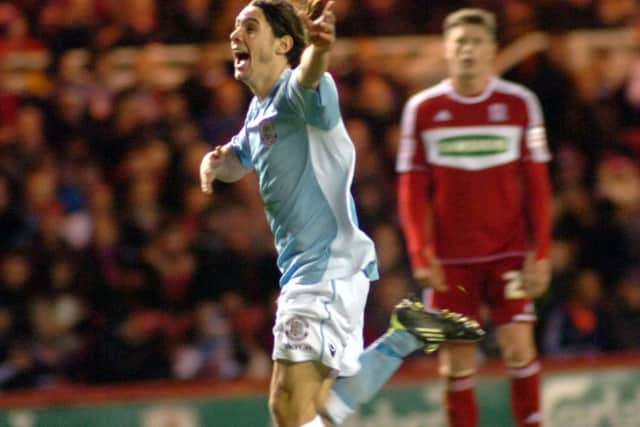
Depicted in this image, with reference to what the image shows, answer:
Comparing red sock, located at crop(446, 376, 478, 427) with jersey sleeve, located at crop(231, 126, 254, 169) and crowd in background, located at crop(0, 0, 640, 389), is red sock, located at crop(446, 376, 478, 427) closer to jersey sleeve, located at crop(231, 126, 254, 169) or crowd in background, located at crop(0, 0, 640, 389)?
jersey sleeve, located at crop(231, 126, 254, 169)

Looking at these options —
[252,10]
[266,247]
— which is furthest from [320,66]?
[266,247]

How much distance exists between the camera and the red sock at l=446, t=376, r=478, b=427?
664cm

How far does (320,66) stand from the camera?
4.97 meters

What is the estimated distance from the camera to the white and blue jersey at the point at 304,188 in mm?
5363

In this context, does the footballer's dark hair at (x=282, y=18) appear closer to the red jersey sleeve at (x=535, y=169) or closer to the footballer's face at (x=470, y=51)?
the footballer's face at (x=470, y=51)

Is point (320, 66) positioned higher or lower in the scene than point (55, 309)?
higher

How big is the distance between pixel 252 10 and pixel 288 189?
64cm

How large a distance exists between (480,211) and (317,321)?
148 centimetres

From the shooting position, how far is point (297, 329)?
539 cm

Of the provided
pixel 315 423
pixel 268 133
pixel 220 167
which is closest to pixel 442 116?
pixel 220 167

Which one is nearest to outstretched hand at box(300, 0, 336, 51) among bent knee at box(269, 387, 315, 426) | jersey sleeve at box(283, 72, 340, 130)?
jersey sleeve at box(283, 72, 340, 130)

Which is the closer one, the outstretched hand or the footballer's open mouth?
the outstretched hand

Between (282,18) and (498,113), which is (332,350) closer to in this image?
(282,18)

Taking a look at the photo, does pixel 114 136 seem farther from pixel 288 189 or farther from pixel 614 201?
pixel 288 189
